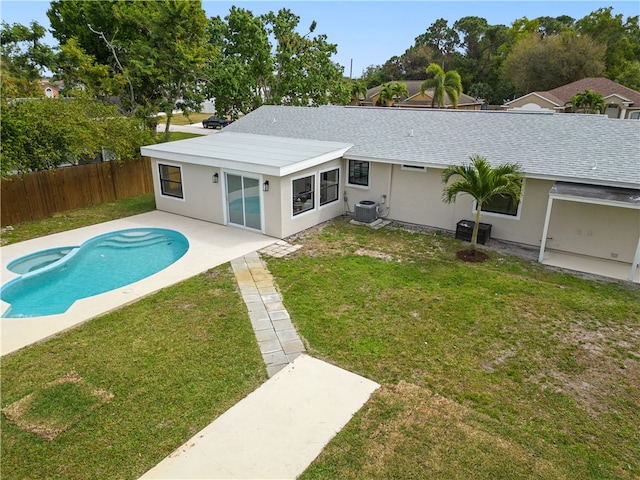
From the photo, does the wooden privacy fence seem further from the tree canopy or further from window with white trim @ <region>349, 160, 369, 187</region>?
the tree canopy

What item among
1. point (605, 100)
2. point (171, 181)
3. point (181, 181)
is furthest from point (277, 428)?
point (605, 100)

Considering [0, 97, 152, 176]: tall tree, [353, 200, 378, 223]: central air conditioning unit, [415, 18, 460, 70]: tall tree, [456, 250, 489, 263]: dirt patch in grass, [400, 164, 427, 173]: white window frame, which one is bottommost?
[456, 250, 489, 263]: dirt patch in grass

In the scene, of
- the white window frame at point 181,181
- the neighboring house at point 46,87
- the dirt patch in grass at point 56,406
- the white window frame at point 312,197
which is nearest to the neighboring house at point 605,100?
the white window frame at point 312,197

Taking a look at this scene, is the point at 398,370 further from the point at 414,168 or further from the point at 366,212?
the point at 414,168

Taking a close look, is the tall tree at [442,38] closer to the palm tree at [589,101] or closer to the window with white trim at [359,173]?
the palm tree at [589,101]

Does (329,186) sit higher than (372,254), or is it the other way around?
(329,186)

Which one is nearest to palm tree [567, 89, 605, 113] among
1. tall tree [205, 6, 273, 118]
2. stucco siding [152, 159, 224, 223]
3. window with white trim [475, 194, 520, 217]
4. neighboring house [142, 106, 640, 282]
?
tall tree [205, 6, 273, 118]
